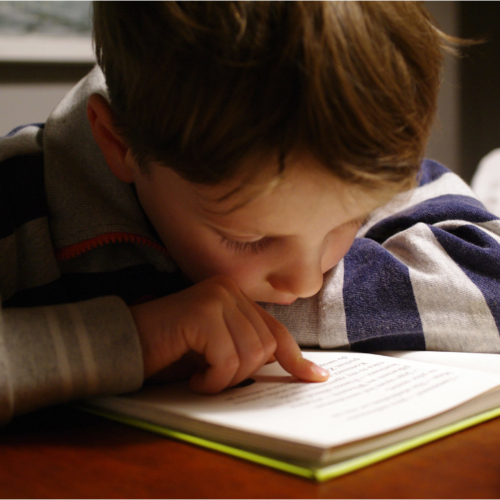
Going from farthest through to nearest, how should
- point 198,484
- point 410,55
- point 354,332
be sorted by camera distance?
point 354,332 < point 410,55 < point 198,484

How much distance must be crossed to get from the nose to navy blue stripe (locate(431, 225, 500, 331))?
208 mm

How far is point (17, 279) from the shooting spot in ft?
1.90

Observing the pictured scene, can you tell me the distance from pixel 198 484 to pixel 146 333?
0.52ft

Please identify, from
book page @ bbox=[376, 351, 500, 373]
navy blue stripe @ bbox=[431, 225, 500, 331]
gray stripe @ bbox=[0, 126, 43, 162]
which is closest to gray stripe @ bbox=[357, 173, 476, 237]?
navy blue stripe @ bbox=[431, 225, 500, 331]

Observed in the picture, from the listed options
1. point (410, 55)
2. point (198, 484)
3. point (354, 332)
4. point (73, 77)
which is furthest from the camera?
point (73, 77)

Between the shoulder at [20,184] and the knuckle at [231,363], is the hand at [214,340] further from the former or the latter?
the shoulder at [20,184]

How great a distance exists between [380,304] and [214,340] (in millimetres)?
230

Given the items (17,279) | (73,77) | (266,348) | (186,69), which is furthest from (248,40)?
(73,77)

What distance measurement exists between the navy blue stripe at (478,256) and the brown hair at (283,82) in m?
0.21

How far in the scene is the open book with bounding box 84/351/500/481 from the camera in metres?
0.32

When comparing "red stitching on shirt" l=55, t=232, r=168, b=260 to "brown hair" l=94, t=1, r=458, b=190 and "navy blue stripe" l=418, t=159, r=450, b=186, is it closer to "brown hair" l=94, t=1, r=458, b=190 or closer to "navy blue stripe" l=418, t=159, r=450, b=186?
"brown hair" l=94, t=1, r=458, b=190

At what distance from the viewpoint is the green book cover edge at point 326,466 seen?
312 millimetres

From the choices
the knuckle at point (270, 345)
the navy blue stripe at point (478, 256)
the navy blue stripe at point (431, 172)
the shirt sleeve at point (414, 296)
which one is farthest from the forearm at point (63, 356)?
the navy blue stripe at point (431, 172)

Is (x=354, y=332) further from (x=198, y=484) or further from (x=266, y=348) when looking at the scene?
(x=198, y=484)
